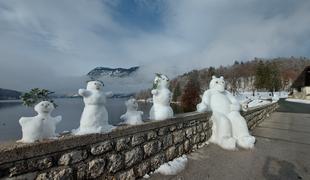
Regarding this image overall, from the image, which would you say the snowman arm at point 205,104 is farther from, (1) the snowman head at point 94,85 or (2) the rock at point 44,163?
(2) the rock at point 44,163

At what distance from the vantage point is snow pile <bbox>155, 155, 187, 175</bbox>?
135 inches

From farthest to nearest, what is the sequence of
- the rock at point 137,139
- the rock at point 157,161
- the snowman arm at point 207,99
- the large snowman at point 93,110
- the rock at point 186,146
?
the snowman arm at point 207,99 → the rock at point 186,146 → the rock at point 157,161 → the rock at point 137,139 → the large snowman at point 93,110

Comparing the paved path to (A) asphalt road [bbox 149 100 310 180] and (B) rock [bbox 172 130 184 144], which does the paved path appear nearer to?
(A) asphalt road [bbox 149 100 310 180]

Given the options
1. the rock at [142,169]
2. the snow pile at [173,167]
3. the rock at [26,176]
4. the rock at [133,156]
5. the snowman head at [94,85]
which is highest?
the snowman head at [94,85]

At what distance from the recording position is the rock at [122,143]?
2.80m

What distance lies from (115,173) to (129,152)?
13.0 inches

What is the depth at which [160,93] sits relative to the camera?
3947 millimetres

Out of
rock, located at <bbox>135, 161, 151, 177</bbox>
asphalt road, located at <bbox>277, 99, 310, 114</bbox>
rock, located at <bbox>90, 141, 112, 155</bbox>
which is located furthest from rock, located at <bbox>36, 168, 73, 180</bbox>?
asphalt road, located at <bbox>277, 99, 310, 114</bbox>

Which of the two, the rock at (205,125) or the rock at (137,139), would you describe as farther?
the rock at (205,125)

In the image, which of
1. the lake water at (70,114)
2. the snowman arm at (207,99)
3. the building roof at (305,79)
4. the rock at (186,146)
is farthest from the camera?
the building roof at (305,79)

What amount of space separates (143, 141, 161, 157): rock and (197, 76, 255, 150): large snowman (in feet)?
7.15

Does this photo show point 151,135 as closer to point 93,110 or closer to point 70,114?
point 93,110

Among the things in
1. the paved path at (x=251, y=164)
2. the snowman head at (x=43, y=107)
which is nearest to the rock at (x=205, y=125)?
the paved path at (x=251, y=164)

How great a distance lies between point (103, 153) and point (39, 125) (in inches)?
31.8
